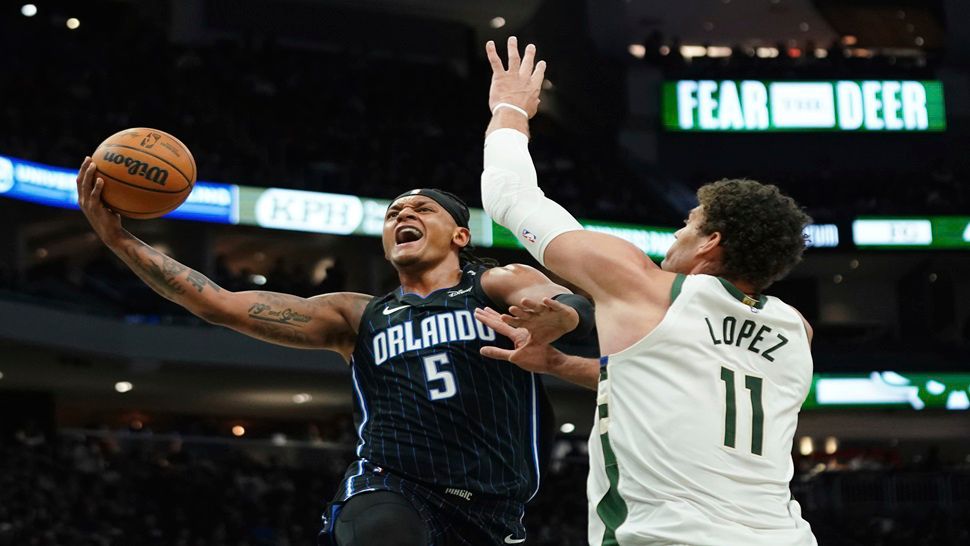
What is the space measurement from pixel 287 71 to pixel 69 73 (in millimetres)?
5268

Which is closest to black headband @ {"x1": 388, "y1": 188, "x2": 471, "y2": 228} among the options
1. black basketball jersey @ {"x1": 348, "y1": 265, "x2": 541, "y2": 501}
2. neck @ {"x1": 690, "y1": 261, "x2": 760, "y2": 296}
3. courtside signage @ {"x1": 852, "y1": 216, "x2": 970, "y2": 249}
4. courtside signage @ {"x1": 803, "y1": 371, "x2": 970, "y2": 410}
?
black basketball jersey @ {"x1": 348, "y1": 265, "x2": 541, "y2": 501}

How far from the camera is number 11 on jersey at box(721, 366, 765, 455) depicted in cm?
363

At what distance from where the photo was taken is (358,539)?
490cm

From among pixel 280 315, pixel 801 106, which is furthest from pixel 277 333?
pixel 801 106

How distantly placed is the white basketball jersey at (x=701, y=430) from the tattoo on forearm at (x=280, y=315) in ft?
7.27

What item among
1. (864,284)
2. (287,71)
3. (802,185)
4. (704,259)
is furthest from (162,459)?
(864,284)

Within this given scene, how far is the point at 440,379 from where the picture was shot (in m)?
5.33

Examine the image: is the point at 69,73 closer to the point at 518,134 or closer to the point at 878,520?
the point at 878,520

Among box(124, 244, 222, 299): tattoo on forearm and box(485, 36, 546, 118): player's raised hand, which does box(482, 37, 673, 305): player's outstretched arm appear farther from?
box(124, 244, 222, 299): tattoo on forearm

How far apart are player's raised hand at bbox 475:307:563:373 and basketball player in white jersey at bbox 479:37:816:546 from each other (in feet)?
1.38

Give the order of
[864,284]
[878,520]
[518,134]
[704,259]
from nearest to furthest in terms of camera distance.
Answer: [704,259]
[518,134]
[878,520]
[864,284]

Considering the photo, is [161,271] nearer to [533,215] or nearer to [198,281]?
[198,281]

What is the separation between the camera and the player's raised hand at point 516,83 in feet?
14.6

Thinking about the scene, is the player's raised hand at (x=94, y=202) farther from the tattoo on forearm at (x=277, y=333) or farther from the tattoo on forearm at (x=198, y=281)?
the tattoo on forearm at (x=277, y=333)
